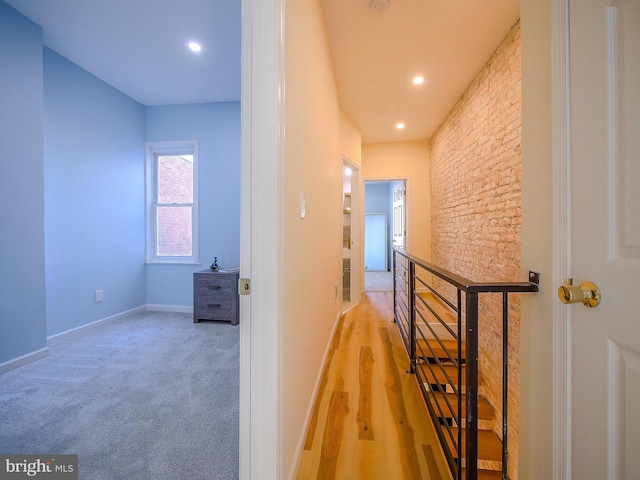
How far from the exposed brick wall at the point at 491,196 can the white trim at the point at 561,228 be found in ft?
4.69

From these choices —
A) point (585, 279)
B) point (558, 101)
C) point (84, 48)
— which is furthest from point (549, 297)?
point (84, 48)

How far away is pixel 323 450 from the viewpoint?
138 cm

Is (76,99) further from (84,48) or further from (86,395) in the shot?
(86,395)

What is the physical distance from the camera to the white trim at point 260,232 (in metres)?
0.90

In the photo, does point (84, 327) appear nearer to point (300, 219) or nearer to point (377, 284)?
point (300, 219)

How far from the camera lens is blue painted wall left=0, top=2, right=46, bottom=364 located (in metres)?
2.07

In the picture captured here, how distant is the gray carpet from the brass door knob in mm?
1596

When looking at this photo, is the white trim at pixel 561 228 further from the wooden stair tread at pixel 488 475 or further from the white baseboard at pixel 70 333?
the white baseboard at pixel 70 333

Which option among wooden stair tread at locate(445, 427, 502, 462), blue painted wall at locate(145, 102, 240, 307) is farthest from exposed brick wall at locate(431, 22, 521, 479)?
blue painted wall at locate(145, 102, 240, 307)

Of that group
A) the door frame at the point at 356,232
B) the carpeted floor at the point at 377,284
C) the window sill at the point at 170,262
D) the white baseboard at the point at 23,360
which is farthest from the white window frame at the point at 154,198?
the carpeted floor at the point at 377,284

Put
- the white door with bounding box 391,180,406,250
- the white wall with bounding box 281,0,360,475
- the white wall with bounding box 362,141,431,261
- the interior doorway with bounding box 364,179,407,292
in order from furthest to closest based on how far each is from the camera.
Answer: the interior doorway with bounding box 364,179,407,292 → the white door with bounding box 391,180,406,250 → the white wall with bounding box 362,141,431,261 → the white wall with bounding box 281,0,360,475

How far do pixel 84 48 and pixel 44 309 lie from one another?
8.72ft

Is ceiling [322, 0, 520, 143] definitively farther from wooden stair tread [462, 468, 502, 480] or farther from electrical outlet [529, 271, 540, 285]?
wooden stair tread [462, 468, 502, 480]

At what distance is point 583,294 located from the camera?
71 centimetres
